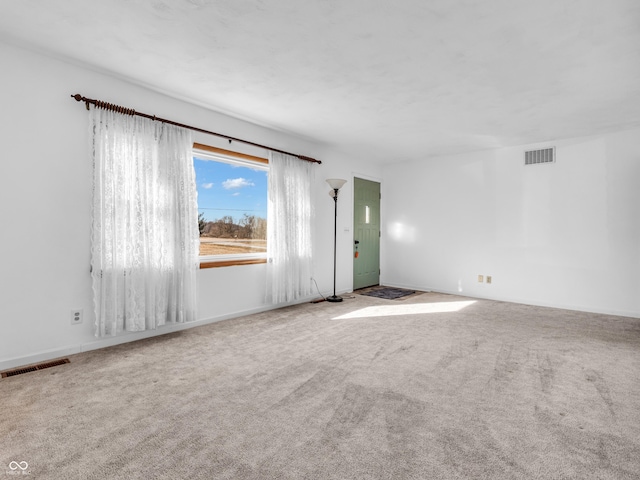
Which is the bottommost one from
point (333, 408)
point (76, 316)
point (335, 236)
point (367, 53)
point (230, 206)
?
point (333, 408)

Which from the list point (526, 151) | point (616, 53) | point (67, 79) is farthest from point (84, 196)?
point (526, 151)

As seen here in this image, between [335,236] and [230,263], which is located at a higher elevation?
[335,236]

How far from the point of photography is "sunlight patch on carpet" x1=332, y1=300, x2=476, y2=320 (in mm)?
4668

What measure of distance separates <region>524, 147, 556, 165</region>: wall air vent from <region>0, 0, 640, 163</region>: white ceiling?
31.8 inches

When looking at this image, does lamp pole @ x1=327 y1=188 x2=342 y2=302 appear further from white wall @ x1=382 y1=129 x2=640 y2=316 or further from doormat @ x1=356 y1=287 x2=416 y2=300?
white wall @ x1=382 y1=129 x2=640 y2=316

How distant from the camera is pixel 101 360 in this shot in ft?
9.56

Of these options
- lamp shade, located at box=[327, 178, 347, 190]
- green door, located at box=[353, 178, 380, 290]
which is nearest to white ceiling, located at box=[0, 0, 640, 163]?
lamp shade, located at box=[327, 178, 347, 190]

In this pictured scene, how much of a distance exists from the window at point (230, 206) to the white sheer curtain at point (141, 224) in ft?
1.41

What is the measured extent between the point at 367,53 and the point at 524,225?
4.12m

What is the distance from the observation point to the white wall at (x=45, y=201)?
270cm

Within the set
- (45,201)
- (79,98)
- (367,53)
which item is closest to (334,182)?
(367,53)

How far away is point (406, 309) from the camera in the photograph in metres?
→ 4.97

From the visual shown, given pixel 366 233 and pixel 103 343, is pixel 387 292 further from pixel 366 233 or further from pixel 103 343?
pixel 103 343

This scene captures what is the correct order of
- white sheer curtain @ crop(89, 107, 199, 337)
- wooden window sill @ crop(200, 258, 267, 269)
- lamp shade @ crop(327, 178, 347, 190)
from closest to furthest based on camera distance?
white sheer curtain @ crop(89, 107, 199, 337) → wooden window sill @ crop(200, 258, 267, 269) → lamp shade @ crop(327, 178, 347, 190)
